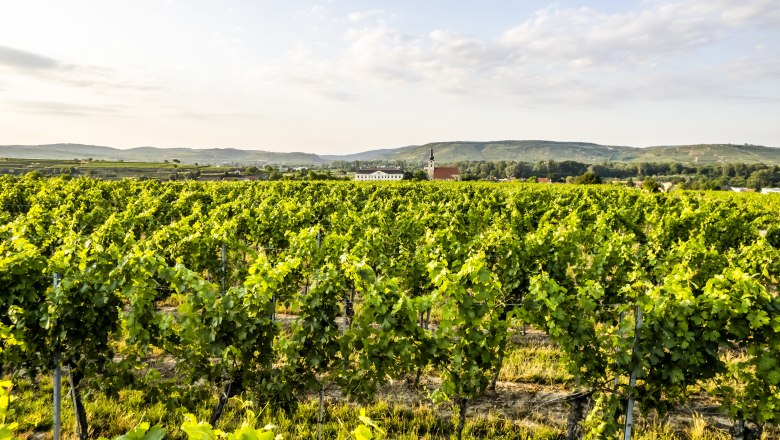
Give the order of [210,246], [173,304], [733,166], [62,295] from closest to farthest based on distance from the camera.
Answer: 1. [62,295]
2. [210,246]
3. [173,304]
4. [733,166]

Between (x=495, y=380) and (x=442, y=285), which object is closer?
(x=442, y=285)

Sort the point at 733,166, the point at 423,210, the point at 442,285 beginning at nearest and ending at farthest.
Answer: the point at 442,285 → the point at 423,210 → the point at 733,166

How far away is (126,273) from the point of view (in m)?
5.86

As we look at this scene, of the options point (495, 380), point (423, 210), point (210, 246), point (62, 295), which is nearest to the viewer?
point (62, 295)

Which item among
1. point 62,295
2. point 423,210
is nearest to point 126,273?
point 62,295

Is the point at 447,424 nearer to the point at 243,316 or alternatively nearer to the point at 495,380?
the point at 495,380

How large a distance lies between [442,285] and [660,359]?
3.01 m

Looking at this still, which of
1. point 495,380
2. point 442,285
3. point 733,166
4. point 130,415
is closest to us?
point 442,285

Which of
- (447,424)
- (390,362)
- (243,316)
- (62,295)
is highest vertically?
(62,295)

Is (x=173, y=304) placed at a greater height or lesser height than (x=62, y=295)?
lesser

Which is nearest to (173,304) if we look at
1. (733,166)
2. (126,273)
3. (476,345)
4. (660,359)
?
(126,273)

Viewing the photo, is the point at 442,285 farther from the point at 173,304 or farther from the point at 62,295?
the point at 173,304

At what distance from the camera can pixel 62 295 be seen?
218 inches

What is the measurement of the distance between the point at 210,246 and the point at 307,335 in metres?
4.97
